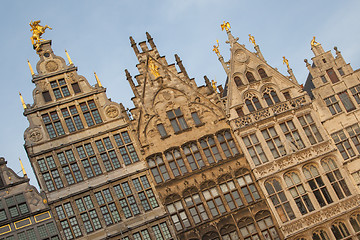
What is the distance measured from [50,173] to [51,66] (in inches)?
290

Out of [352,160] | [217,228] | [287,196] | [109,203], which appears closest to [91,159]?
[109,203]

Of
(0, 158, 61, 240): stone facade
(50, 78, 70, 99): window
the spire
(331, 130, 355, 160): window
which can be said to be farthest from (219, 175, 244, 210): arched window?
(50, 78, 70, 99): window

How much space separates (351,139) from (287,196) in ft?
19.3

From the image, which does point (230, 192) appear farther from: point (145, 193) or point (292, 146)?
point (145, 193)

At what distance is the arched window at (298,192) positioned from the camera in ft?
103

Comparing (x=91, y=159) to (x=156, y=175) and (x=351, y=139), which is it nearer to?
(x=156, y=175)

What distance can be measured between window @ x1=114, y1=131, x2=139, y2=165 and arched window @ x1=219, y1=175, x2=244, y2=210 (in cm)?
565

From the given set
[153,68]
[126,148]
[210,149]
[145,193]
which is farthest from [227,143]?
[153,68]

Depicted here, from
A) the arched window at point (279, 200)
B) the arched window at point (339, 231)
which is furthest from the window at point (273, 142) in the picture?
the arched window at point (339, 231)

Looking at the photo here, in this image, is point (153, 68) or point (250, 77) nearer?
point (153, 68)

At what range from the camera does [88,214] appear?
30359mm

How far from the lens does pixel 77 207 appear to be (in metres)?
30.4

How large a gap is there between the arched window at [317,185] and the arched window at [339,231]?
1.47 m

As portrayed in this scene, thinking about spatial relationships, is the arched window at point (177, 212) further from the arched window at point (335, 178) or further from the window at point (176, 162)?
the arched window at point (335, 178)
